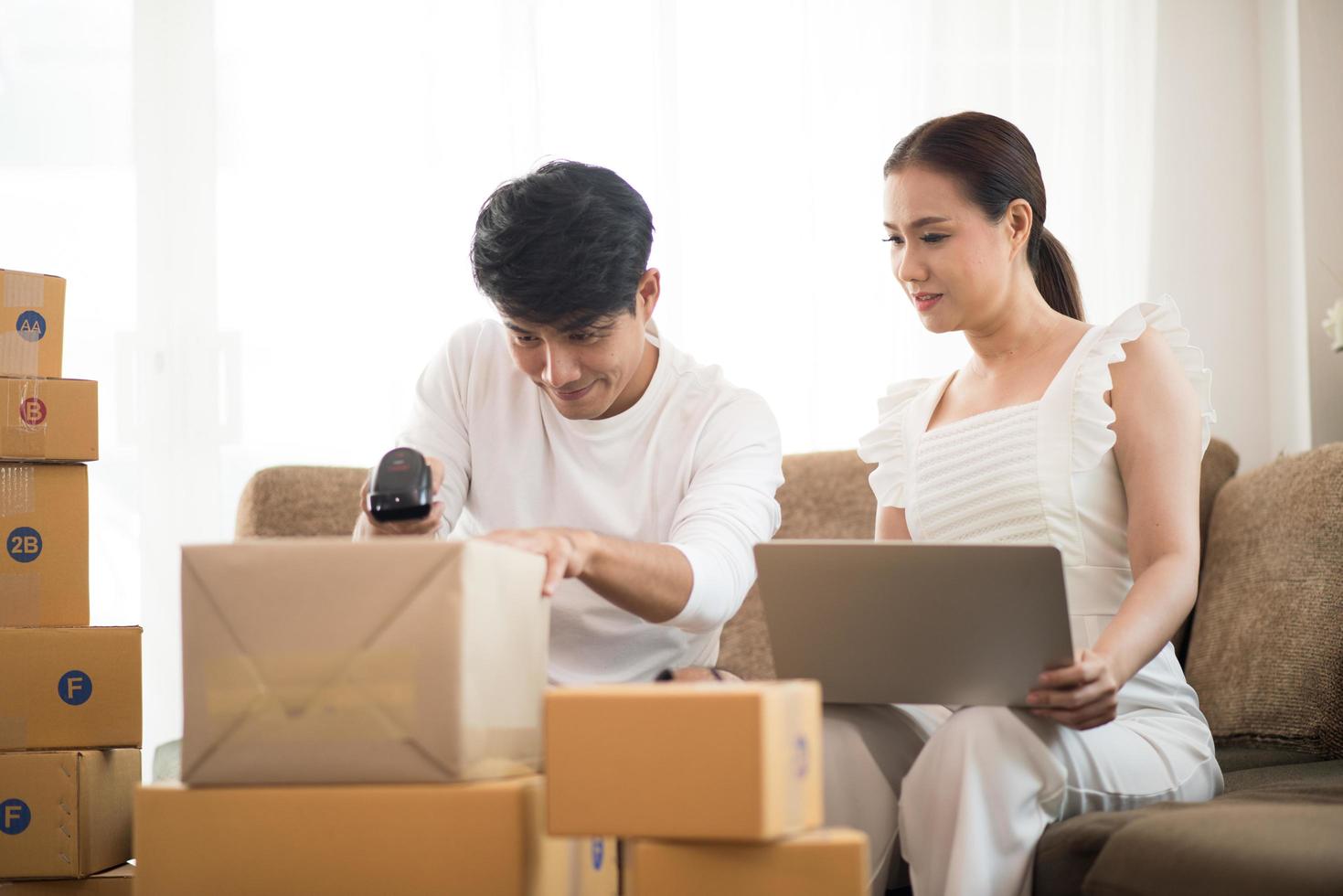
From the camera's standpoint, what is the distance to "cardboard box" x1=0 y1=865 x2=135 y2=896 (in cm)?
175

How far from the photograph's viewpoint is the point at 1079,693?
130cm

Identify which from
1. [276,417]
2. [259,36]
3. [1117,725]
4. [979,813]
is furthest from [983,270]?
[259,36]

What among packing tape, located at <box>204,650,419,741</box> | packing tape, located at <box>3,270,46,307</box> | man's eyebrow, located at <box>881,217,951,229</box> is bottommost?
packing tape, located at <box>204,650,419,741</box>

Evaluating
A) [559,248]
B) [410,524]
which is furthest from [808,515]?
[410,524]

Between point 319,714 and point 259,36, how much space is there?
2324 millimetres

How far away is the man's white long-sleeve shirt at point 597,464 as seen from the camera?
167 centimetres

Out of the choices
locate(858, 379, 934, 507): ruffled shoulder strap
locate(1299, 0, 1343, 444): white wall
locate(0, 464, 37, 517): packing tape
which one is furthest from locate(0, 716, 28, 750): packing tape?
locate(1299, 0, 1343, 444): white wall

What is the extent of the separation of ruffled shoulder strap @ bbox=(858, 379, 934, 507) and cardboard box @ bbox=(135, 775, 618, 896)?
0.90 m

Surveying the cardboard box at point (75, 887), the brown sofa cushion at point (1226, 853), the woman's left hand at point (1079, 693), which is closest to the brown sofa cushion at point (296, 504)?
the cardboard box at point (75, 887)

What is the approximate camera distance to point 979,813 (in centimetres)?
130

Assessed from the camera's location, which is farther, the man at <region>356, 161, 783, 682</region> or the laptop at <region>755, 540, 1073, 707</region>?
the man at <region>356, 161, 783, 682</region>

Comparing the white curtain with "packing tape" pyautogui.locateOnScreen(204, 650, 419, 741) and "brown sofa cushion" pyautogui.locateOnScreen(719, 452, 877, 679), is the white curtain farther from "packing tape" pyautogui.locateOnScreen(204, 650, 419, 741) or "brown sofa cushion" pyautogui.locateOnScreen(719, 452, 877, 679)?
"packing tape" pyautogui.locateOnScreen(204, 650, 419, 741)

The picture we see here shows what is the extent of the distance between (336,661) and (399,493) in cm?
25

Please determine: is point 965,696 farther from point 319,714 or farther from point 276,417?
point 276,417
